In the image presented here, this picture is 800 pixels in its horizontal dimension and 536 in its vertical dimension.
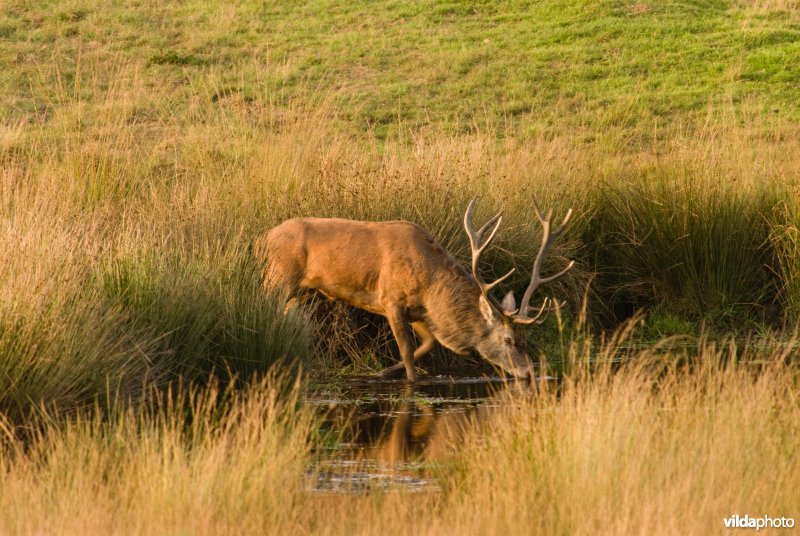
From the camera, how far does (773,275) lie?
12.5 meters

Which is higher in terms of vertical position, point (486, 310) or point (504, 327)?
point (486, 310)

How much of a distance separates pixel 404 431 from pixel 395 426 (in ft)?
0.50

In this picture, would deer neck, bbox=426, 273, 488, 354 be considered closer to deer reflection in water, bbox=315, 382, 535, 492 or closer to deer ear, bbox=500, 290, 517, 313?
deer ear, bbox=500, 290, 517, 313

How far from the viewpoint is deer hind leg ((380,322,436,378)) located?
401 inches

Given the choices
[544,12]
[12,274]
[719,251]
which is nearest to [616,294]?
[719,251]

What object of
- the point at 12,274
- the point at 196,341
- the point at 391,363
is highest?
the point at 12,274

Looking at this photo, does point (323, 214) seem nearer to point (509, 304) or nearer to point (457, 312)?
point (457, 312)

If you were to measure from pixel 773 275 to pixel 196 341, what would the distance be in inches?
246

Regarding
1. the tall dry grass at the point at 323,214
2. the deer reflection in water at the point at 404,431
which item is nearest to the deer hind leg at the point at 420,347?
the deer reflection in water at the point at 404,431

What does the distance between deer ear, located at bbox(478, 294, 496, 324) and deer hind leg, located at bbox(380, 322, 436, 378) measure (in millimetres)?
505

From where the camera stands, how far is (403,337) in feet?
32.6

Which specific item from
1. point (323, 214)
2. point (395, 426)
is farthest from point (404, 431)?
point (323, 214)

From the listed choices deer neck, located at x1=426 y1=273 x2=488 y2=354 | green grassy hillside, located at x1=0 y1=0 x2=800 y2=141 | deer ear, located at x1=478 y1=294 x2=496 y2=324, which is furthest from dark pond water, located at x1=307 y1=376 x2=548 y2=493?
green grassy hillside, located at x1=0 y1=0 x2=800 y2=141

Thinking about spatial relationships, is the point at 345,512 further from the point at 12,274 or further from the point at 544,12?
the point at 544,12
